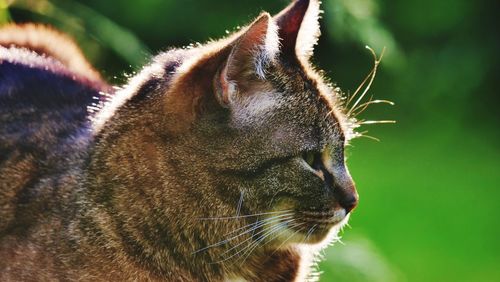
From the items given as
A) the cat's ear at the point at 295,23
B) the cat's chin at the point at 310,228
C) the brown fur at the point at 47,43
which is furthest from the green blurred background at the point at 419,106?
the cat's chin at the point at 310,228

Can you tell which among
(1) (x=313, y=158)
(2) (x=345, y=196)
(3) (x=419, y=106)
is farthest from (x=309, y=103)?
(3) (x=419, y=106)

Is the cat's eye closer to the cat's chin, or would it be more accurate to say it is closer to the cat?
the cat

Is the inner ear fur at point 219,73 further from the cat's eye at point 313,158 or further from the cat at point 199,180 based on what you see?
the cat's eye at point 313,158

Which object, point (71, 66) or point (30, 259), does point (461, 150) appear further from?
point (30, 259)

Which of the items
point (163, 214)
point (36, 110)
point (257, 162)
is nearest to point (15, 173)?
point (36, 110)

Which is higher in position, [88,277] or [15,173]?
[15,173]

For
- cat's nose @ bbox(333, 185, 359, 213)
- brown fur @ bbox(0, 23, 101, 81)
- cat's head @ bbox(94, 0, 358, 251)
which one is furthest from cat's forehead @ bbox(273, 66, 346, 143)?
brown fur @ bbox(0, 23, 101, 81)

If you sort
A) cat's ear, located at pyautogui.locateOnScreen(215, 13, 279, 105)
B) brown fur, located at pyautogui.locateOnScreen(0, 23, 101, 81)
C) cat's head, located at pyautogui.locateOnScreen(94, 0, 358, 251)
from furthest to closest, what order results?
1. brown fur, located at pyautogui.locateOnScreen(0, 23, 101, 81)
2. cat's head, located at pyautogui.locateOnScreen(94, 0, 358, 251)
3. cat's ear, located at pyautogui.locateOnScreen(215, 13, 279, 105)
